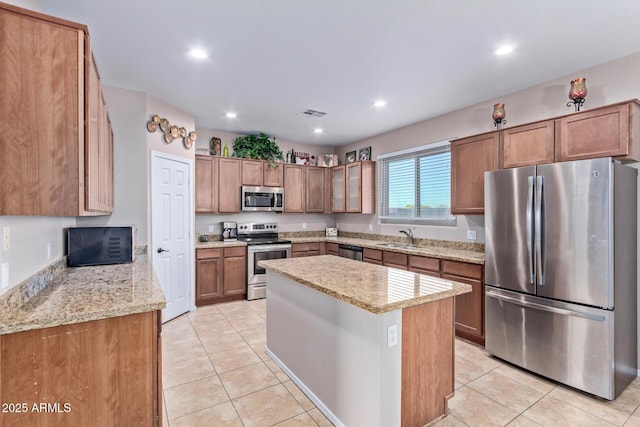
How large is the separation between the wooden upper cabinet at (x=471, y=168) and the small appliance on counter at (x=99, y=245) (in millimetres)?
3593

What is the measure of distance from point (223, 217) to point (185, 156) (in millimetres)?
1369

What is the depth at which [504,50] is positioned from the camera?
2617 mm

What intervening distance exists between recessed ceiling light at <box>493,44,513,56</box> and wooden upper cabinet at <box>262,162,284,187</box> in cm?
374

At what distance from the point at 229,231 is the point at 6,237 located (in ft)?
12.4

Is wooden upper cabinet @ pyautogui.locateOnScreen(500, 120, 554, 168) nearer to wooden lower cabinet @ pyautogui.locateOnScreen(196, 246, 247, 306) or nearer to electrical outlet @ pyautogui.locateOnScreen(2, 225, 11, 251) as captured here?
wooden lower cabinet @ pyautogui.locateOnScreen(196, 246, 247, 306)

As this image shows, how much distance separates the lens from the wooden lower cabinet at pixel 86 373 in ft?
4.60

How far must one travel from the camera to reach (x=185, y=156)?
435 cm

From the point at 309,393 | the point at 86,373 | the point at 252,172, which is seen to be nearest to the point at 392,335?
the point at 309,393

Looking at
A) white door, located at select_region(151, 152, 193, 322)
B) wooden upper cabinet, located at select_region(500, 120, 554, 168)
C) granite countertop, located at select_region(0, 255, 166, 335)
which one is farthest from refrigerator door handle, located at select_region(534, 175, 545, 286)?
white door, located at select_region(151, 152, 193, 322)

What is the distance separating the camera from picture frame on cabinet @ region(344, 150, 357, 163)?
6098 mm

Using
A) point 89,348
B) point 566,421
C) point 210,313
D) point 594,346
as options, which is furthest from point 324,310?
point 210,313

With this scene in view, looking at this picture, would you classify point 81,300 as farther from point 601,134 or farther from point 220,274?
point 601,134

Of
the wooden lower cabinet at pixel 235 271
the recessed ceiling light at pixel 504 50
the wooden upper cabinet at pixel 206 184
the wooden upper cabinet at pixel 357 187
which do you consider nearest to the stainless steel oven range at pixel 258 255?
the wooden lower cabinet at pixel 235 271

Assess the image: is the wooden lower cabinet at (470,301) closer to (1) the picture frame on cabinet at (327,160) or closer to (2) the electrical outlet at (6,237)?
(1) the picture frame on cabinet at (327,160)
